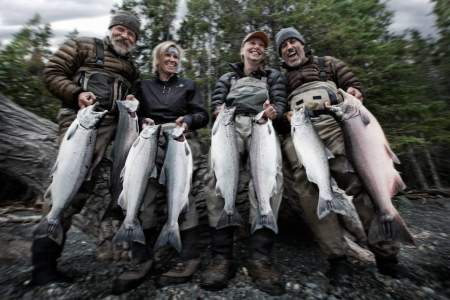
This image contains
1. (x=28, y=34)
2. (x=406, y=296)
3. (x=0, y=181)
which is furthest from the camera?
(x=28, y=34)

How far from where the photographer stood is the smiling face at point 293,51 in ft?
14.7

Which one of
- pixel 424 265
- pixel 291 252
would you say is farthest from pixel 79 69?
pixel 424 265

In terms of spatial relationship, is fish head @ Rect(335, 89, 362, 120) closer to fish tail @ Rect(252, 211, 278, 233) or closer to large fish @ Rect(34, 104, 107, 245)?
fish tail @ Rect(252, 211, 278, 233)

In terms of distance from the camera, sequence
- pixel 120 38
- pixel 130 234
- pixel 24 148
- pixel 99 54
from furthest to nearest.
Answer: pixel 24 148
pixel 120 38
pixel 99 54
pixel 130 234

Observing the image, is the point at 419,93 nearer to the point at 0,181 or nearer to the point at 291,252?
the point at 291,252

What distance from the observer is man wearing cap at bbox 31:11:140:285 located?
3.68 meters

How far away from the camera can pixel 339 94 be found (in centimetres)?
409

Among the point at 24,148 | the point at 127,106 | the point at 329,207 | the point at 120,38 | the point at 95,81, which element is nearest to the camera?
the point at 329,207

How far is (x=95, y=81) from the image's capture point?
3992 mm

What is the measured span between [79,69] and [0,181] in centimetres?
679

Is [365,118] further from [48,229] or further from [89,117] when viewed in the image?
[48,229]

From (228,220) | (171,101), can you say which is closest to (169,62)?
(171,101)

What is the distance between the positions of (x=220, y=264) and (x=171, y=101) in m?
2.34

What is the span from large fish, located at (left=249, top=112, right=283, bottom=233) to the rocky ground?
0.85 m
